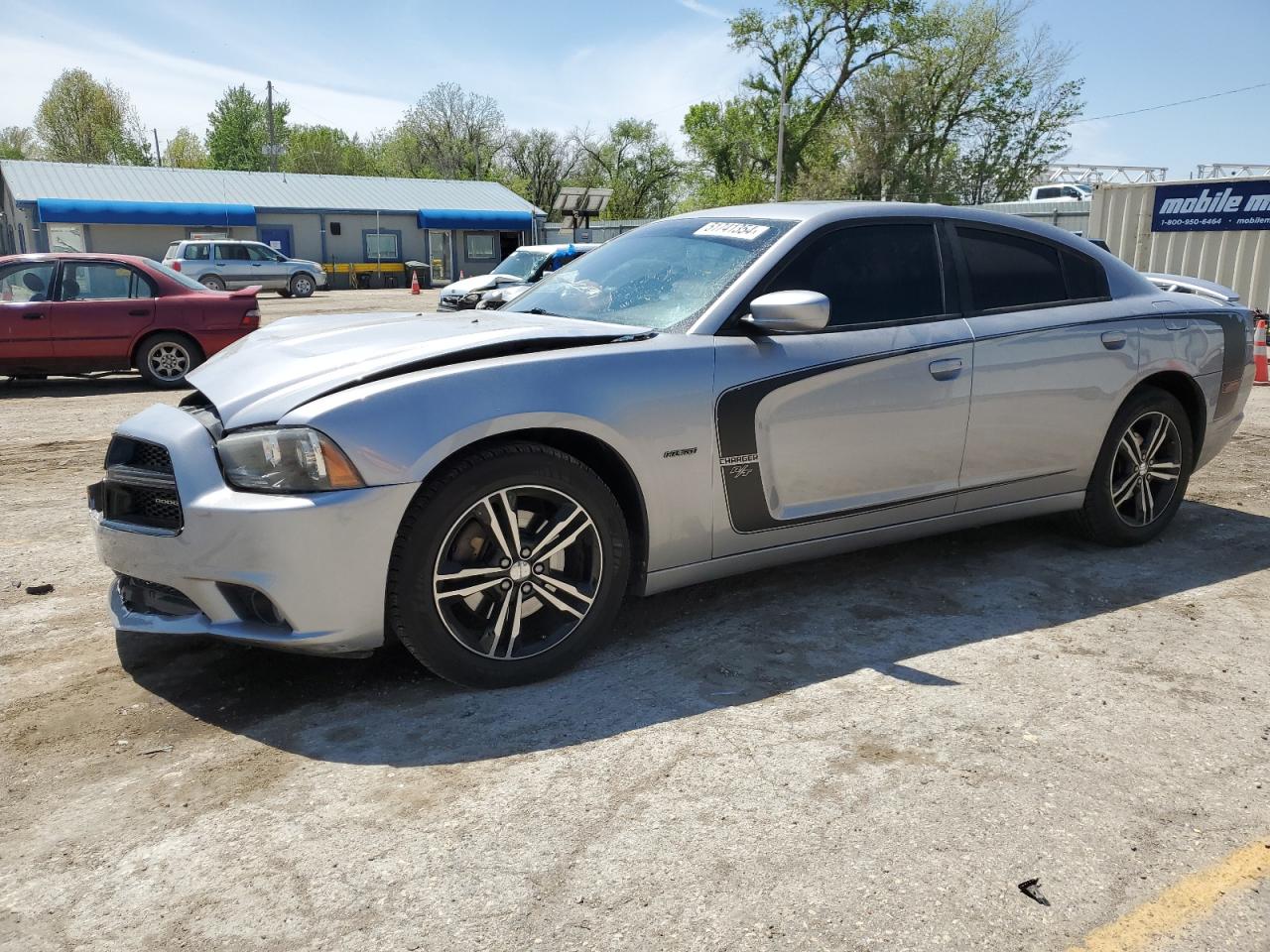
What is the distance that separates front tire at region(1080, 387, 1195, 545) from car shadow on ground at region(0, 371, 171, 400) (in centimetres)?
983

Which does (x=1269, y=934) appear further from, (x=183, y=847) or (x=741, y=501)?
(x=183, y=847)

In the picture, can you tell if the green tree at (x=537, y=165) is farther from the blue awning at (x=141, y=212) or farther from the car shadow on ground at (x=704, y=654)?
the car shadow on ground at (x=704, y=654)

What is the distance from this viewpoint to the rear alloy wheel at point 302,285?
3259cm

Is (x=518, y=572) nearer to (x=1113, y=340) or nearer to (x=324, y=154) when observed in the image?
(x=1113, y=340)

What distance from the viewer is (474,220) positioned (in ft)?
147

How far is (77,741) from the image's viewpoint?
9.62 ft

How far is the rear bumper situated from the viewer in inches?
114

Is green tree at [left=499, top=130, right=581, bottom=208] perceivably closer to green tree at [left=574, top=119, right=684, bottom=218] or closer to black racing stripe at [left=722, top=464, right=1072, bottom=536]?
green tree at [left=574, top=119, right=684, bottom=218]

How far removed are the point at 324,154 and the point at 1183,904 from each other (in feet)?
281

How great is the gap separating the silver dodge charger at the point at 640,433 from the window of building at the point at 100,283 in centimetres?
801

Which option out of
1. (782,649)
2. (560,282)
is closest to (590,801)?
(782,649)

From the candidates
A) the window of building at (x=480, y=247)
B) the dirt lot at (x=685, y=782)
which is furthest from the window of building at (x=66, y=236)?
the dirt lot at (x=685, y=782)

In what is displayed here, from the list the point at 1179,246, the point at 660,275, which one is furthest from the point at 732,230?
the point at 1179,246

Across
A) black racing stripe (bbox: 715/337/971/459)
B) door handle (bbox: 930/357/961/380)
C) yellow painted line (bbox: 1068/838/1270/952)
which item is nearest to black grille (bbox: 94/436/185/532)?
black racing stripe (bbox: 715/337/971/459)
